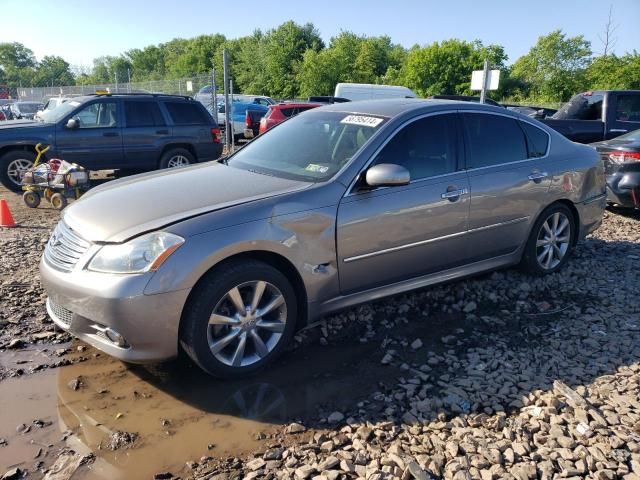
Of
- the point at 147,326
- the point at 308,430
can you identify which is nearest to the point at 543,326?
the point at 308,430

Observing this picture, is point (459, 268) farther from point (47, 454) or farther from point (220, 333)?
point (47, 454)

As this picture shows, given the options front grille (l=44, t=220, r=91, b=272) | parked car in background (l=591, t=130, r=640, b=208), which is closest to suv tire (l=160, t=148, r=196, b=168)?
front grille (l=44, t=220, r=91, b=272)

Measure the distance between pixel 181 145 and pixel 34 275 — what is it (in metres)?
6.00

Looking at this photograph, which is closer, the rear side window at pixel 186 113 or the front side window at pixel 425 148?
the front side window at pixel 425 148

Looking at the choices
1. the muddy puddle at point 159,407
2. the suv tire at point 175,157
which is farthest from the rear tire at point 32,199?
the muddy puddle at point 159,407

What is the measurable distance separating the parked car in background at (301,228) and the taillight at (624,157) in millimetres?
2930

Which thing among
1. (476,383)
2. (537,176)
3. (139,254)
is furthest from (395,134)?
(139,254)

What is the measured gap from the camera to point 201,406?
3.28 m

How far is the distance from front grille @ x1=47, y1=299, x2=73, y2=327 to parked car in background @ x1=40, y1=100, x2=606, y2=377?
1 cm

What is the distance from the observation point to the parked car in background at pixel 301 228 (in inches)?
126

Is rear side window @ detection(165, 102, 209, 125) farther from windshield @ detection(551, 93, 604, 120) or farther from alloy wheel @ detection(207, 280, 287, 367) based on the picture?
alloy wheel @ detection(207, 280, 287, 367)

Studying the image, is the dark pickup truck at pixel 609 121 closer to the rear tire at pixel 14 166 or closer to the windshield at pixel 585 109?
the windshield at pixel 585 109

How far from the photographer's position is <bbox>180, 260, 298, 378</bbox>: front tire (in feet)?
10.7

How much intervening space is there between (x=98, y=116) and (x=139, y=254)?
798cm
